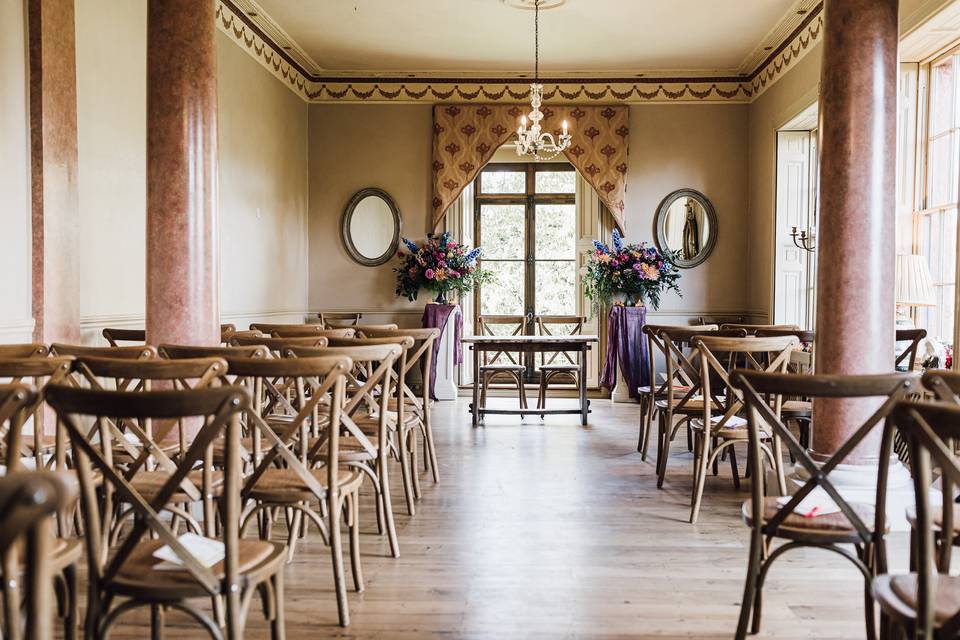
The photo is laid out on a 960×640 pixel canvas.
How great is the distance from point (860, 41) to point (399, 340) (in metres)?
2.69

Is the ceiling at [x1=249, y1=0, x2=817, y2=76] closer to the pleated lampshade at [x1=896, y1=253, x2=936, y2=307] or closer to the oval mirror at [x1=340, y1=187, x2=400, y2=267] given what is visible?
the oval mirror at [x1=340, y1=187, x2=400, y2=267]

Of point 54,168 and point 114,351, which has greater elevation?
point 54,168

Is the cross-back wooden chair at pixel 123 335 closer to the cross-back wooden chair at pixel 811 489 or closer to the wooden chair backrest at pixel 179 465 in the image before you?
the wooden chair backrest at pixel 179 465

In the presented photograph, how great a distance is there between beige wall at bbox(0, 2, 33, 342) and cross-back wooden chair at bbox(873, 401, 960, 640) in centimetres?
411

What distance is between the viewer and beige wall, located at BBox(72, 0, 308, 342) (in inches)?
196

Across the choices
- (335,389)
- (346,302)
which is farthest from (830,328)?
(346,302)

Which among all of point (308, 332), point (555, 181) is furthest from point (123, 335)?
point (555, 181)

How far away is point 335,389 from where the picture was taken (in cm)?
266

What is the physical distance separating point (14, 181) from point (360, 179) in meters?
5.26

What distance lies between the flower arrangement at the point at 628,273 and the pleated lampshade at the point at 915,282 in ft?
11.2

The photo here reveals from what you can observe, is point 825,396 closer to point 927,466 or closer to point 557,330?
point 927,466

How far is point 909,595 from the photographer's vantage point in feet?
6.09

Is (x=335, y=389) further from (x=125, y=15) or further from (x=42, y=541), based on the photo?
(x=125, y=15)

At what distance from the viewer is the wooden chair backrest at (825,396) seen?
2.28 m
